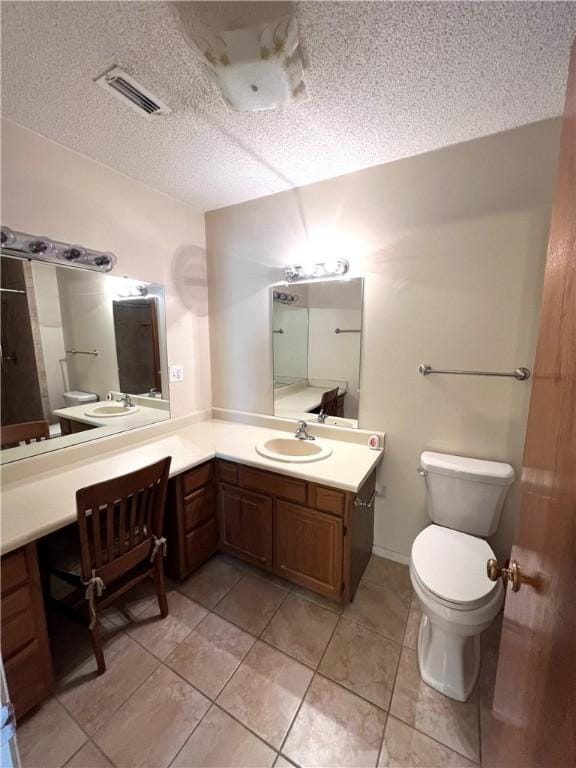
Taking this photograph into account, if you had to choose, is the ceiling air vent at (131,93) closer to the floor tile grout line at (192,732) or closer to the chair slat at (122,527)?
the chair slat at (122,527)

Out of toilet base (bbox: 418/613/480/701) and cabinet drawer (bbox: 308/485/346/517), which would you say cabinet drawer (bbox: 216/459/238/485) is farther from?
toilet base (bbox: 418/613/480/701)

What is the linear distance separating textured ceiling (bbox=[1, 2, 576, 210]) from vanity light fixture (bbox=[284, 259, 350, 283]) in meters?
0.51

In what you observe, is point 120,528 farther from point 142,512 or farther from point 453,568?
point 453,568

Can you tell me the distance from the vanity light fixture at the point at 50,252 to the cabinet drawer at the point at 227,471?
1.32 metres

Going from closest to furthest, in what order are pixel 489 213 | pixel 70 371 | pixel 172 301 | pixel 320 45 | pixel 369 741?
pixel 320 45 < pixel 369 741 < pixel 489 213 < pixel 70 371 < pixel 172 301

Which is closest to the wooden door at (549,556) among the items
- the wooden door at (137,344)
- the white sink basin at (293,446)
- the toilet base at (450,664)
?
the toilet base at (450,664)

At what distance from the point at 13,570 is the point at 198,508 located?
86 cm

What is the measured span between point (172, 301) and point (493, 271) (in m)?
1.94

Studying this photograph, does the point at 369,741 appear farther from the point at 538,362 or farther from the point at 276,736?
the point at 538,362

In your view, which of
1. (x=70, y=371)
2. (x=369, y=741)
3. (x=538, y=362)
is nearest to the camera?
(x=538, y=362)

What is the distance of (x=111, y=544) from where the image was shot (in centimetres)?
128

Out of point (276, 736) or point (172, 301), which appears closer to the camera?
point (276, 736)

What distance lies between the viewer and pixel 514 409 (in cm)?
152

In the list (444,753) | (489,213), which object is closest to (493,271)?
(489,213)
